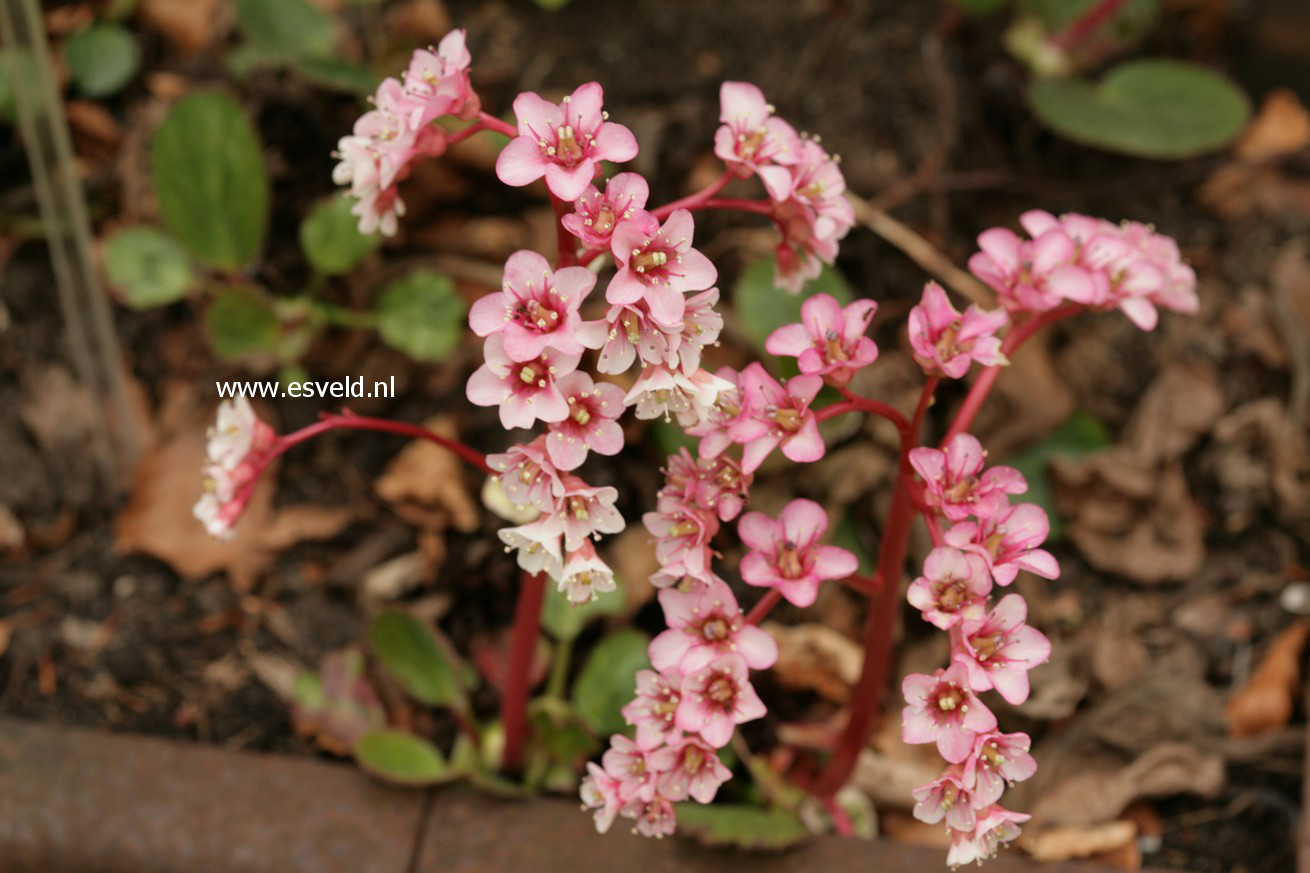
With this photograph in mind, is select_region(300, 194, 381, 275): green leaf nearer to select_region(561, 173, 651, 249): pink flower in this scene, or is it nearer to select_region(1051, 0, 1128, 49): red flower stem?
select_region(561, 173, 651, 249): pink flower

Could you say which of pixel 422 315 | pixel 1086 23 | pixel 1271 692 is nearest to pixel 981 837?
pixel 1271 692

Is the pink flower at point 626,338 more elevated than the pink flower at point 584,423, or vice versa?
the pink flower at point 626,338

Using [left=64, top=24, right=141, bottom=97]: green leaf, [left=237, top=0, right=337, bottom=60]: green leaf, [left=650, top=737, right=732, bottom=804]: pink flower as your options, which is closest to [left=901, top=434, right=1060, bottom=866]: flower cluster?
[left=650, top=737, right=732, bottom=804]: pink flower

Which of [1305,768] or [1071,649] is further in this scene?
[1071,649]

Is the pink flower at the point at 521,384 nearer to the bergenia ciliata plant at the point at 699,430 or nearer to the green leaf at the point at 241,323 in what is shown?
the bergenia ciliata plant at the point at 699,430

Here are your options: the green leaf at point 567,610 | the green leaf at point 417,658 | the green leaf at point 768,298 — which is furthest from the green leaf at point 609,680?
the green leaf at point 768,298

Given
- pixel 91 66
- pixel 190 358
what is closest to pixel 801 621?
pixel 190 358

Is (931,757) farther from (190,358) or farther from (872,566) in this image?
(190,358)
